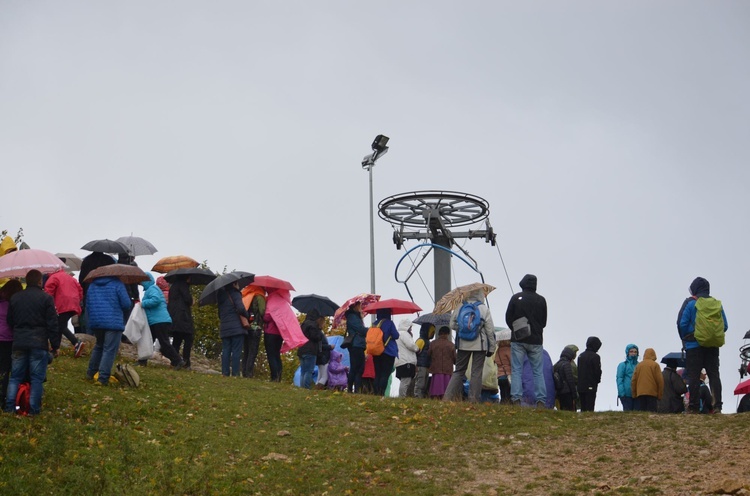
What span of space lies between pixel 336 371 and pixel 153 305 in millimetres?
4497

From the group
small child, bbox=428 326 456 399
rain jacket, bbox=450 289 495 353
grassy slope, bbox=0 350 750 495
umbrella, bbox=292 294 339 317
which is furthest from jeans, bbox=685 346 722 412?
umbrella, bbox=292 294 339 317

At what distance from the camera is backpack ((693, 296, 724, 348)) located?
15648 millimetres

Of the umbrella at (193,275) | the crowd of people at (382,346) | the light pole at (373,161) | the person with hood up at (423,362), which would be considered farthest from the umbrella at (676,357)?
the light pole at (373,161)

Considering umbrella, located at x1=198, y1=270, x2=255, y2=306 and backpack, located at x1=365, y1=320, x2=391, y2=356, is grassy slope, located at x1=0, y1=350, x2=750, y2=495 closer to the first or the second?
backpack, located at x1=365, y1=320, x2=391, y2=356

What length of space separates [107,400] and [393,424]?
4.17 metres

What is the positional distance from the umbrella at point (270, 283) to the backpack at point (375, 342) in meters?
2.12

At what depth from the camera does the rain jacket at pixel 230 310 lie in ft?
62.2

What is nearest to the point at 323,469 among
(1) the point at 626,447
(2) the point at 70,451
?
(2) the point at 70,451

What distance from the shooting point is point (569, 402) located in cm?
1839

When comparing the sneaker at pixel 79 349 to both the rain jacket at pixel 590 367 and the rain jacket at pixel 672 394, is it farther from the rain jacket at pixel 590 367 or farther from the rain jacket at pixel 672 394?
the rain jacket at pixel 672 394

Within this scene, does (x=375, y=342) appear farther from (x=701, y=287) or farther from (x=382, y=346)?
(x=701, y=287)

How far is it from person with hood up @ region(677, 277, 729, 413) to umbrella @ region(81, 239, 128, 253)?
35.5ft

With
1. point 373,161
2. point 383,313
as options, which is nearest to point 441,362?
point 383,313

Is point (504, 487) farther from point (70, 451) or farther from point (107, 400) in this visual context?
point (107, 400)
